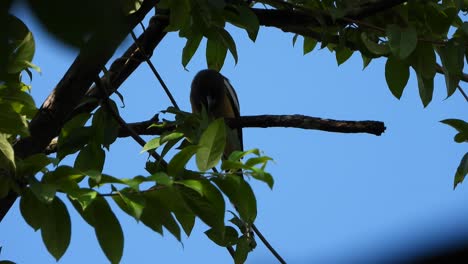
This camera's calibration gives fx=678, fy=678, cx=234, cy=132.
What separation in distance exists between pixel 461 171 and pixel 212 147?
1.71 m

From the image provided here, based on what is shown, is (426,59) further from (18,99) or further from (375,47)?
(18,99)

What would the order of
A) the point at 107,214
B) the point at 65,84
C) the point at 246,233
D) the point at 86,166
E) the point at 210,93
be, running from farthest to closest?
the point at 210,93 < the point at 246,233 < the point at 86,166 < the point at 65,84 < the point at 107,214

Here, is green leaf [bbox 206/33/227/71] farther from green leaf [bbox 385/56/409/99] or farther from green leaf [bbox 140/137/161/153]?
green leaf [bbox 140/137/161/153]

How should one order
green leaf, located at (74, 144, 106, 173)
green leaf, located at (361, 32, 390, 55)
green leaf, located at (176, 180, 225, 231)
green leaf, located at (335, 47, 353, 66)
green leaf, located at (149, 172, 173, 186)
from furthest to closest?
green leaf, located at (335, 47, 353, 66) < green leaf, located at (361, 32, 390, 55) < green leaf, located at (74, 144, 106, 173) < green leaf, located at (176, 180, 225, 231) < green leaf, located at (149, 172, 173, 186)

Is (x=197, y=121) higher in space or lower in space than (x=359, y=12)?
lower

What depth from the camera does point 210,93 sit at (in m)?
8.52

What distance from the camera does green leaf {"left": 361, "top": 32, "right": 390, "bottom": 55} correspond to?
346cm

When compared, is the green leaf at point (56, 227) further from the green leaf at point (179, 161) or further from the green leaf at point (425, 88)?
the green leaf at point (425, 88)

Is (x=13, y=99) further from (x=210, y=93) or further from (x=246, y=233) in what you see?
(x=210, y=93)

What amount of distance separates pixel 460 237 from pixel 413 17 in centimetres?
326

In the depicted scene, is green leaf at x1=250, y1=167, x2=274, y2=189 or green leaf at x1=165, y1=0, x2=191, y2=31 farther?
green leaf at x1=165, y1=0, x2=191, y2=31

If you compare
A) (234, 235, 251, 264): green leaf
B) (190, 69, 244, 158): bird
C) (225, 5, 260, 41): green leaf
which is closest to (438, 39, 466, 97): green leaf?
(225, 5, 260, 41): green leaf

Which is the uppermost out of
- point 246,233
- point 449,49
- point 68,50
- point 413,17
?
point 413,17

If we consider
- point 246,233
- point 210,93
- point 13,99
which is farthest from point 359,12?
point 210,93
